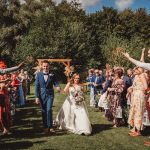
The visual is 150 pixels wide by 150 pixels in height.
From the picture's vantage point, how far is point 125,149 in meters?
9.95

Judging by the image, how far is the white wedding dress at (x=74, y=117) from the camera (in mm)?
11789

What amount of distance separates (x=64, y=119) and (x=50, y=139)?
1.61 meters

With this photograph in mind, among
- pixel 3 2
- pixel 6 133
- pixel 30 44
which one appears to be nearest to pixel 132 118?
pixel 6 133

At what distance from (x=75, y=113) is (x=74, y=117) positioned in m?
0.13

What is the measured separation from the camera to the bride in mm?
11812

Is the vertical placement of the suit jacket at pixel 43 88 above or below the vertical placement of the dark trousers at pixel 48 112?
above

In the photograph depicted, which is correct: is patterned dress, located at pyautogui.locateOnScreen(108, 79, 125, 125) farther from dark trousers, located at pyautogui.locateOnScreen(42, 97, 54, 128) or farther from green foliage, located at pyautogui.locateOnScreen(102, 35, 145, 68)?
green foliage, located at pyautogui.locateOnScreen(102, 35, 145, 68)

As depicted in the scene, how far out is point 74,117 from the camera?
39.7 feet

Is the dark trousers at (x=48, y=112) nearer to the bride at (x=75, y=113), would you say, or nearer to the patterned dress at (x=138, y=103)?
the bride at (x=75, y=113)

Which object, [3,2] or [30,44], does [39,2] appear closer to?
[3,2]

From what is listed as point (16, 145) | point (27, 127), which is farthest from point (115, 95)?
point (16, 145)

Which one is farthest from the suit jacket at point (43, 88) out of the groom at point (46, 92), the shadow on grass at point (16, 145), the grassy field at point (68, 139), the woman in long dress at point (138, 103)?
the woman in long dress at point (138, 103)

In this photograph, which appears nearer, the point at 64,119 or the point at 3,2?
the point at 64,119

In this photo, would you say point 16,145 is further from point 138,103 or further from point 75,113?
point 138,103
